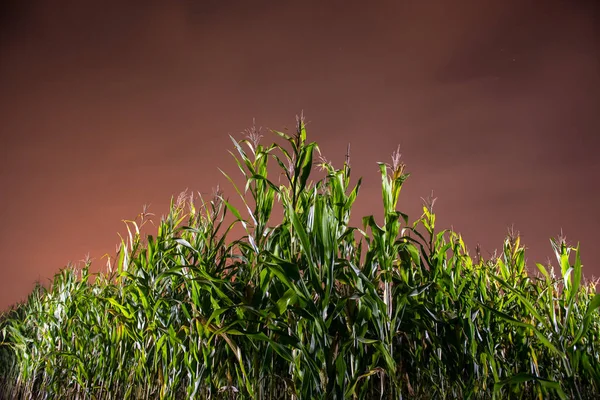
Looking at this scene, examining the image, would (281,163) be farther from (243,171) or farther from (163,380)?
(163,380)

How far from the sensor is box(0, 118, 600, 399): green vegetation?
1.90 meters

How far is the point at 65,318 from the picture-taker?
164 inches

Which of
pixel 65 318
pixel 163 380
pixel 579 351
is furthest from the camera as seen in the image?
pixel 65 318

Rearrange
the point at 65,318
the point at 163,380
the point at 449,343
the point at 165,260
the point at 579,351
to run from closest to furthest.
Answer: the point at 579,351, the point at 449,343, the point at 163,380, the point at 165,260, the point at 65,318

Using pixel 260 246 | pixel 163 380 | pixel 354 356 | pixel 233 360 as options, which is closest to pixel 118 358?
pixel 163 380

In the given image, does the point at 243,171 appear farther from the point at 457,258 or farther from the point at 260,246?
the point at 457,258

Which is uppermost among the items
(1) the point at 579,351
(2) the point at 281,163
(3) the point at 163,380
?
(2) the point at 281,163

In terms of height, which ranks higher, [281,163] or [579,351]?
[281,163]

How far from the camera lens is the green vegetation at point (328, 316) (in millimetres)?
1903

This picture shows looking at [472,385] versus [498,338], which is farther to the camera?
[498,338]

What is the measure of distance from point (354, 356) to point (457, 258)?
3.38ft

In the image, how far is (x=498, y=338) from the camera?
8.99 feet

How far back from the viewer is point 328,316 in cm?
221

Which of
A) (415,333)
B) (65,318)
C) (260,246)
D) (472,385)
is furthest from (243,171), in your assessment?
(65,318)
